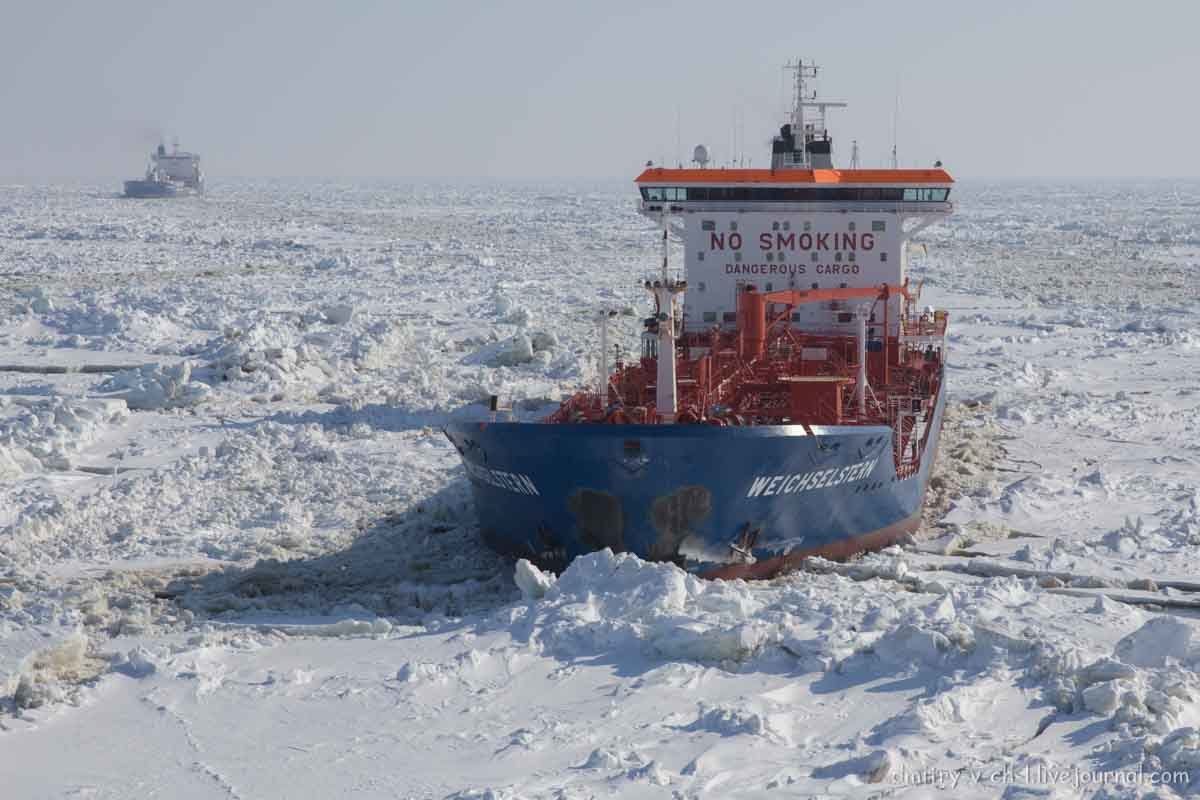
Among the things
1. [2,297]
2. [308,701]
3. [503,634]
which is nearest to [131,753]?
[308,701]

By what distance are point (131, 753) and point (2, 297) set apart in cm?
2758

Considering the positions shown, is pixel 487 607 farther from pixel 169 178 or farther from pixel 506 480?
pixel 169 178

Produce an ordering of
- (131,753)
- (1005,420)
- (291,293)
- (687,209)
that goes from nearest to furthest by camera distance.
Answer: (131,753), (687,209), (1005,420), (291,293)

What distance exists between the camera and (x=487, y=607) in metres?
11.7

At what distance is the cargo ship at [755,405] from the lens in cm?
1180

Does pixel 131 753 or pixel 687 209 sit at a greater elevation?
pixel 687 209

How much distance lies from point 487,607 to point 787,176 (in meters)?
7.31

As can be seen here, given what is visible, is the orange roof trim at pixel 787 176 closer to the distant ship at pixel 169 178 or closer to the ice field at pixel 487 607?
the ice field at pixel 487 607

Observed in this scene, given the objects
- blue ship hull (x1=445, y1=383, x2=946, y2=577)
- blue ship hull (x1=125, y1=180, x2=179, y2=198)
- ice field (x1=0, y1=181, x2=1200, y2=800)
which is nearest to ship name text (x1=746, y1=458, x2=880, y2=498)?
blue ship hull (x1=445, y1=383, x2=946, y2=577)

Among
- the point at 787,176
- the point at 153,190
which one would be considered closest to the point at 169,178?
the point at 153,190

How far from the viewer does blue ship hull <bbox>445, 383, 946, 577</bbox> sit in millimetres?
11648

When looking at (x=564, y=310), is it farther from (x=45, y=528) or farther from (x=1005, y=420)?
(x=45, y=528)

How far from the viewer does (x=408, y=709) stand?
8.78m

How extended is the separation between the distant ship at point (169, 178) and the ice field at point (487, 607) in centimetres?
7825
